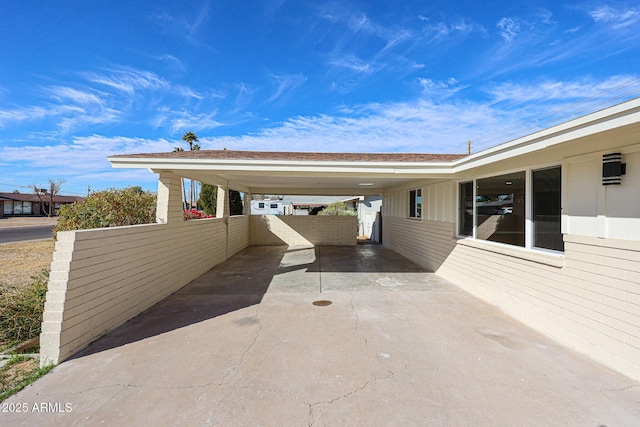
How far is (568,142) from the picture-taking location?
3.13m

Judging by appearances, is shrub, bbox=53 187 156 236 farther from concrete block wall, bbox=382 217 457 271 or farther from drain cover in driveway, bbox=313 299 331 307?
concrete block wall, bbox=382 217 457 271

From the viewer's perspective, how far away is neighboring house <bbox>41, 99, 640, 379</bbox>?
2.98 m

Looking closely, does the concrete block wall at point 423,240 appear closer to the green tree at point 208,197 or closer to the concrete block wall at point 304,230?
the concrete block wall at point 304,230

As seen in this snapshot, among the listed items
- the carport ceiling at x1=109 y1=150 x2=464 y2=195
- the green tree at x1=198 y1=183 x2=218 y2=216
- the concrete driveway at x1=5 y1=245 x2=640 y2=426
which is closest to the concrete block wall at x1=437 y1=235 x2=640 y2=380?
the concrete driveway at x1=5 y1=245 x2=640 y2=426

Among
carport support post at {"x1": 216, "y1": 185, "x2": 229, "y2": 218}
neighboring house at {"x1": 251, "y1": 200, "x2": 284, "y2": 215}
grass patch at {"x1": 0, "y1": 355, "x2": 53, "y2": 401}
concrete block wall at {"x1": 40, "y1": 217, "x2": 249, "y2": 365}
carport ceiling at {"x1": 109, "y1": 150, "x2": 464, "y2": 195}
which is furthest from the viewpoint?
neighboring house at {"x1": 251, "y1": 200, "x2": 284, "y2": 215}

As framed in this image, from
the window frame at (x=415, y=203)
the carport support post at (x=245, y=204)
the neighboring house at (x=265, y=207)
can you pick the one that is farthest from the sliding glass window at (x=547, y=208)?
the neighboring house at (x=265, y=207)

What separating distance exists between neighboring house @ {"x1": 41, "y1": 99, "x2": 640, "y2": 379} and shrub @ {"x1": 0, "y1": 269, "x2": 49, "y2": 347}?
40.1 inches

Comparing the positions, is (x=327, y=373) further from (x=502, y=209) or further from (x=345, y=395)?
(x=502, y=209)

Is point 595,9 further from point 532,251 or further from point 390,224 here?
point 390,224

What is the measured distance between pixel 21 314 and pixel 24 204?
54812mm

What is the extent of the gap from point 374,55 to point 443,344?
9.84 m

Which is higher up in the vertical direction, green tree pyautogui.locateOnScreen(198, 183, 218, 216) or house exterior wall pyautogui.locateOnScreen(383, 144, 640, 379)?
green tree pyautogui.locateOnScreen(198, 183, 218, 216)

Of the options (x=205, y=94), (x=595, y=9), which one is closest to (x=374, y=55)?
(x=595, y=9)

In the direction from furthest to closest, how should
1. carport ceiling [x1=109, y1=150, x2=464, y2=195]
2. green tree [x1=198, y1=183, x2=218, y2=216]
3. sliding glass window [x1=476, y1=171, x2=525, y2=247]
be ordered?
green tree [x1=198, y1=183, x2=218, y2=216]
carport ceiling [x1=109, y1=150, x2=464, y2=195]
sliding glass window [x1=476, y1=171, x2=525, y2=247]
